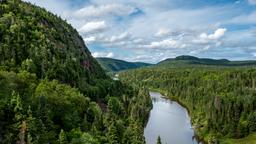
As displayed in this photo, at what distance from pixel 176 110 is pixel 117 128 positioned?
111283 mm

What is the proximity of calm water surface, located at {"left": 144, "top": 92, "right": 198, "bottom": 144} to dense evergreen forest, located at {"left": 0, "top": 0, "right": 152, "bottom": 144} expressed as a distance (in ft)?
27.0

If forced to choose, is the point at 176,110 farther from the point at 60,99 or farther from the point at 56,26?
the point at 60,99

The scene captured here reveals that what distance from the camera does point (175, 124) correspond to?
154 m

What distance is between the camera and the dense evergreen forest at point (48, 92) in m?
71.8

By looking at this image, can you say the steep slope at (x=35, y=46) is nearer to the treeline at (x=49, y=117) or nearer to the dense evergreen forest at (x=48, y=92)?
the dense evergreen forest at (x=48, y=92)

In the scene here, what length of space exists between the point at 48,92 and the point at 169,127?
219 ft

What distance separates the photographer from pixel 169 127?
147 m

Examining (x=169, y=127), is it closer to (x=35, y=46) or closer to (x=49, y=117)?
(x=35, y=46)

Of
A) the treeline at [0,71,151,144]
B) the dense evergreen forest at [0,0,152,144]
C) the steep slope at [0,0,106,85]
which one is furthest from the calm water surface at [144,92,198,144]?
the treeline at [0,71,151,144]

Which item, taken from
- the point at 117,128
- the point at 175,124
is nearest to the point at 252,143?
the point at 175,124

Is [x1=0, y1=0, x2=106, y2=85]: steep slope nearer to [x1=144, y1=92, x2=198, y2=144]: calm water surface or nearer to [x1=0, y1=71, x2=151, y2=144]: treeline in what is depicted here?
[x1=0, y1=71, x2=151, y2=144]: treeline

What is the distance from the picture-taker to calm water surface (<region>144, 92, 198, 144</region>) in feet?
411

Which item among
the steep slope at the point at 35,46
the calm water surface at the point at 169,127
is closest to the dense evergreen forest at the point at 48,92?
the steep slope at the point at 35,46

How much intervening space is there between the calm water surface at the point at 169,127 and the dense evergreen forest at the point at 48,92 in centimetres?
824
